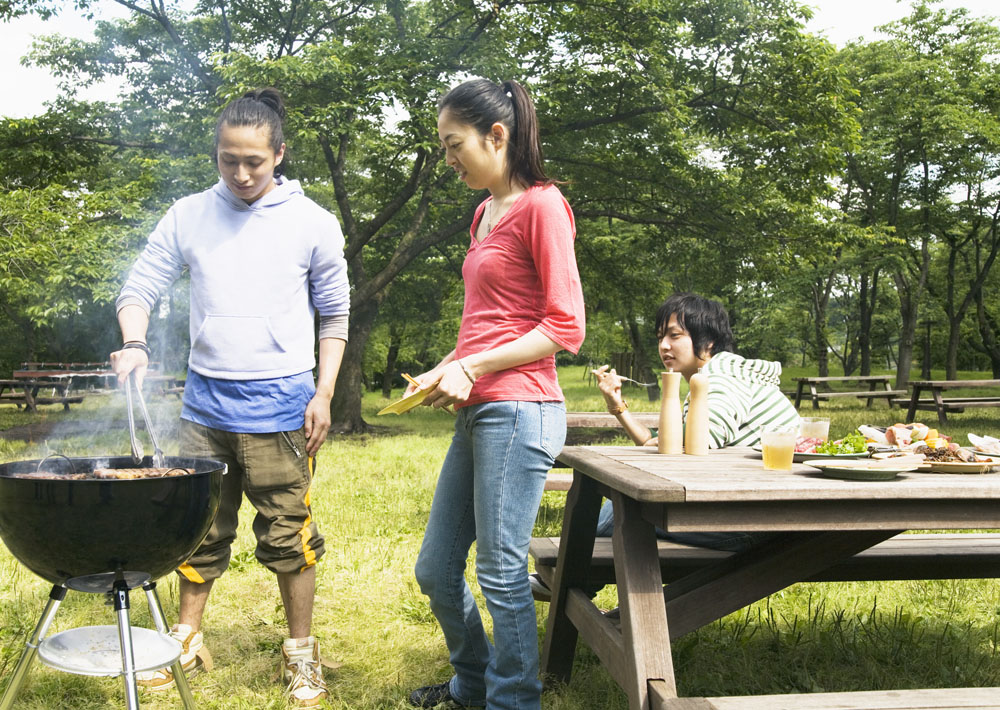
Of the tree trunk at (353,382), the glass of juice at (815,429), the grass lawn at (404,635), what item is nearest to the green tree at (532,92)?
the tree trunk at (353,382)

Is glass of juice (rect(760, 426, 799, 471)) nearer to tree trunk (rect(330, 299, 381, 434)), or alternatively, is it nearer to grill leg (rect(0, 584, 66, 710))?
grill leg (rect(0, 584, 66, 710))

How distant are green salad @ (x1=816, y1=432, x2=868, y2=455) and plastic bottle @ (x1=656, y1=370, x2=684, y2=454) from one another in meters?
0.42

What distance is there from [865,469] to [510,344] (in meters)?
0.91

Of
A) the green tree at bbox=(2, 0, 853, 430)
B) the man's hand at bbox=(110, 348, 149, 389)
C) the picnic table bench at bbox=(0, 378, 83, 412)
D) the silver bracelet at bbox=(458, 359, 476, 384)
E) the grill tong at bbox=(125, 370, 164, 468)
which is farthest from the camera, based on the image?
the picnic table bench at bbox=(0, 378, 83, 412)

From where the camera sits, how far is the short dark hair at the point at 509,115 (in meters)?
2.23

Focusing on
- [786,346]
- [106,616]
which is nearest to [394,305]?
[106,616]

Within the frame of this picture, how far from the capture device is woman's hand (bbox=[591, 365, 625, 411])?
2.83 m

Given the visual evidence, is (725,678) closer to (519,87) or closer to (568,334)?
(568,334)

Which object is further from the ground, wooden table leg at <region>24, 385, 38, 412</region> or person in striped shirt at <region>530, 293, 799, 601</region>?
person in striped shirt at <region>530, 293, 799, 601</region>

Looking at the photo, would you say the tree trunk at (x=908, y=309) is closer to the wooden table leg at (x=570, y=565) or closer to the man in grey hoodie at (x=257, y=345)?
the wooden table leg at (x=570, y=565)

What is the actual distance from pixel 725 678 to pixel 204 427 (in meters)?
2.06

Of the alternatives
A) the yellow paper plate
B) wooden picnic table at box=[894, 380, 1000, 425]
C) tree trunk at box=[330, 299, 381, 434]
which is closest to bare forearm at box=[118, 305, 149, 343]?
the yellow paper plate

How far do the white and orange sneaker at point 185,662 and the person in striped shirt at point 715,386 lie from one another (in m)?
1.25

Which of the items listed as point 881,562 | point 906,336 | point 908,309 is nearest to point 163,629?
point 881,562
